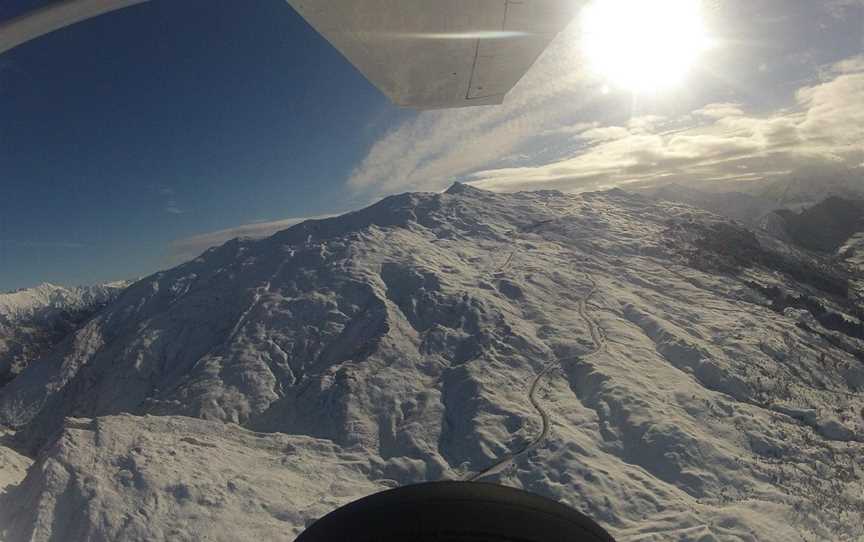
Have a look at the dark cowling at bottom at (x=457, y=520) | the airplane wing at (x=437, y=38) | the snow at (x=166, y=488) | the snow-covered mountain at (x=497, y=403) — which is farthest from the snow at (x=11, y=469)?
the airplane wing at (x=437, y=38)

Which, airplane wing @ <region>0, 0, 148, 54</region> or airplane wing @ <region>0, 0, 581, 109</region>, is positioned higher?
airplane wing @ <region>0, 0, 148, 54</region>

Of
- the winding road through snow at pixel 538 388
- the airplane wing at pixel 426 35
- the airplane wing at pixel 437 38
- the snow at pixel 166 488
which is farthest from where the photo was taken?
the winding road through snow at pixel 538 388

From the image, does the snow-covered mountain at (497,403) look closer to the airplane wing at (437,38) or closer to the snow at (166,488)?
the snow at (166,488)

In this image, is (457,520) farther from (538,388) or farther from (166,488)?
(538,388)

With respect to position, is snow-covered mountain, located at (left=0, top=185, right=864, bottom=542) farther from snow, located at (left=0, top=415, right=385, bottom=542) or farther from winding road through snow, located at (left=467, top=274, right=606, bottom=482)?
winding road through snow, located at (left=467, top=274, right=606, bottom=482)

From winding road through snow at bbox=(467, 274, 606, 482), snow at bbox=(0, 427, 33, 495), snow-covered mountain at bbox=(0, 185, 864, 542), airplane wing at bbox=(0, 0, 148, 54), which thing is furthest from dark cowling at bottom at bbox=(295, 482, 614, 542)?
snow at bbox=(0, 427, 33, 495)

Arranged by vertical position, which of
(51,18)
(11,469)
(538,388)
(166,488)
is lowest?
(538,388)

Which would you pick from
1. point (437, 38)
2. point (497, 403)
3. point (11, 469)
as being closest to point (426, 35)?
point (437, 38)
